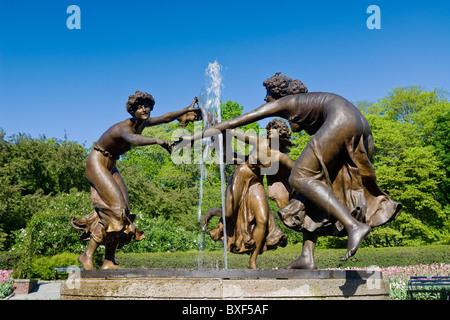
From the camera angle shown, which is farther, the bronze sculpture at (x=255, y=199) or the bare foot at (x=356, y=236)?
the bronze sculpture at (x=255, y=199)

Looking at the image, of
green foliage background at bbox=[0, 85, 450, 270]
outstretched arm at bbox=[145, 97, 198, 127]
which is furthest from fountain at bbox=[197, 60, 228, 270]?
green foliage background at bbox=[0, 85, 450, 270]

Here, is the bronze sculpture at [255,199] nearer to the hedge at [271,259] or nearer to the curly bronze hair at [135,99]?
the curly bronze hair at [135,99]

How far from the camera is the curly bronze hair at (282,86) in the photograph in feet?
18.5

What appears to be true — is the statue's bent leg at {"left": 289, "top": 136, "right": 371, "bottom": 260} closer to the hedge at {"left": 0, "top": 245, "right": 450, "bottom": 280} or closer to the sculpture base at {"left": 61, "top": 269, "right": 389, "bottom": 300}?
the sculpture base at {"left": 61, "top": 269, "right": 389, "bottom": 300}

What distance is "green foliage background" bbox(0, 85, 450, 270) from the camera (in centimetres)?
2058

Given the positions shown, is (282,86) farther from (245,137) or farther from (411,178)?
→ (411,178)

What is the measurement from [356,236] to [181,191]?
2517 centimetres

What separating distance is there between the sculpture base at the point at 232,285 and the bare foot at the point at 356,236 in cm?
36

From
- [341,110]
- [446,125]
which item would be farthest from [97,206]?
[446,125]

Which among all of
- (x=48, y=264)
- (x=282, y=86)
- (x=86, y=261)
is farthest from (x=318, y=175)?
(x=48, y=264)

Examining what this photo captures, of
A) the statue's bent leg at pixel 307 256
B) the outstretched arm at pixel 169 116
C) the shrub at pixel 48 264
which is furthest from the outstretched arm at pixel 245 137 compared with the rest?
the shrub at pixel 48 264
